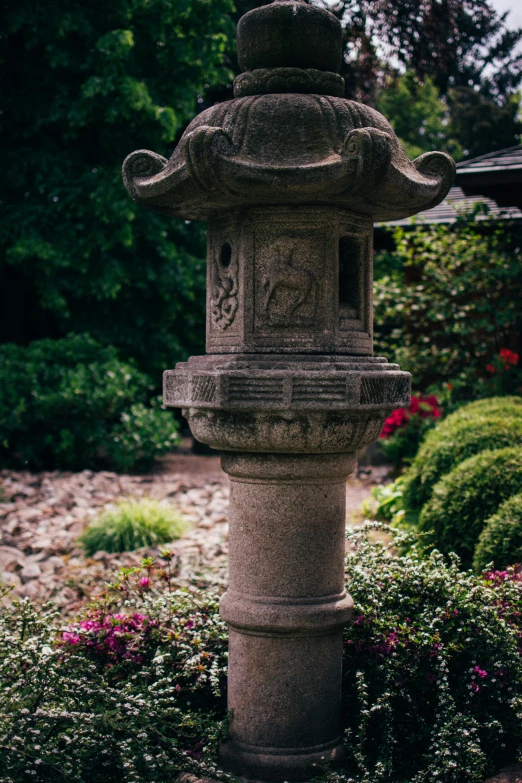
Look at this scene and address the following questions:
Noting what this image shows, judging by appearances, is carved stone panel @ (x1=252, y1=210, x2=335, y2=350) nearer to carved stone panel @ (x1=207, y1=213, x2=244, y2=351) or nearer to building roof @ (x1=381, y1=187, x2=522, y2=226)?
carved stone panel @ (x1=207, y1=213, x2=244, y2=351)

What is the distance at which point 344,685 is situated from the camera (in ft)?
11.9

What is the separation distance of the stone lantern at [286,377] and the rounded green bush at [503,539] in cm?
138

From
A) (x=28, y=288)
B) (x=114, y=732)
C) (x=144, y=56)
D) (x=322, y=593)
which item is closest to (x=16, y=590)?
(x=114, y=732)

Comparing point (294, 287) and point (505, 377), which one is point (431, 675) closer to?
point (294, 287)

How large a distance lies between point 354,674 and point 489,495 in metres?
1.80

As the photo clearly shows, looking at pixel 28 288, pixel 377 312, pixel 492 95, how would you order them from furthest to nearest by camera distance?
pixel 492 95
pixel 28 288
pixel 377 312

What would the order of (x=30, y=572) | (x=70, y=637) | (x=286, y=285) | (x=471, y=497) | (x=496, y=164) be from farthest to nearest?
(x=496, y=164) → (x=30, y=572) → (x=471, y=497) → (x=70, y=637) → (x=286, y=285)

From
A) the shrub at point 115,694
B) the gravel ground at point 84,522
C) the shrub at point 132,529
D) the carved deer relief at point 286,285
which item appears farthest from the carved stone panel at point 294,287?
the shrub at point 132,529

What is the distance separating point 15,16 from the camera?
402 inches

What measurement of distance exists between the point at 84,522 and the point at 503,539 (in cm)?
444

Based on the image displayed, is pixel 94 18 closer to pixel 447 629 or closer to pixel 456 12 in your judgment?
pixel 456 12

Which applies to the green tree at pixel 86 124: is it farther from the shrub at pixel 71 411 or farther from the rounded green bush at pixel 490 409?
the rounded green bush at pixel 490 409

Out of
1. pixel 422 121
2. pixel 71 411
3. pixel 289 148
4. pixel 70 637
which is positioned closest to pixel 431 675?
pixel 70 637

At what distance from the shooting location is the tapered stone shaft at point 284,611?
3.19 m
